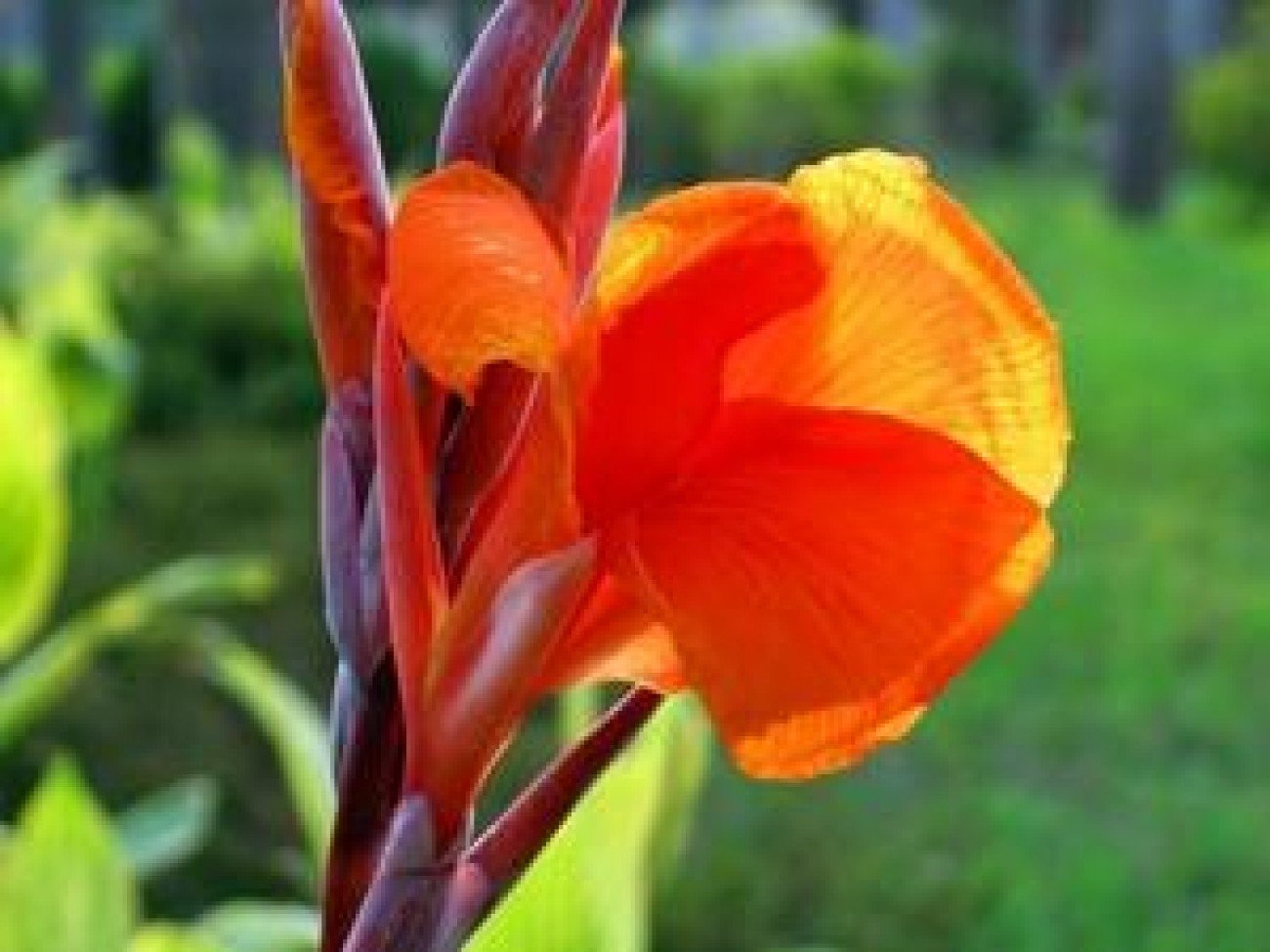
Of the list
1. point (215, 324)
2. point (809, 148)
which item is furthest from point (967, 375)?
point (809, 148)

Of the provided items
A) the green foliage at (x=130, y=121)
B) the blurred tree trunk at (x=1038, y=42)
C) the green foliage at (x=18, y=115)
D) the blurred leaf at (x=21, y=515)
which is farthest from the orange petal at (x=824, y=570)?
the blurred tree trunk at (x=1038, y=42)

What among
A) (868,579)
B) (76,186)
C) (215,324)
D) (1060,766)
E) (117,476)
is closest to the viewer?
(868,579)

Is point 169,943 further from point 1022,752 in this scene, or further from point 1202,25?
point 1202,25

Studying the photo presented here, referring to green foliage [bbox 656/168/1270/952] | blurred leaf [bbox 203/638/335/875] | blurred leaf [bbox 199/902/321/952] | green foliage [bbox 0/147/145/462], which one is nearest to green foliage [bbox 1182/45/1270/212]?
green foliage [bbox 656/168/1270/952]

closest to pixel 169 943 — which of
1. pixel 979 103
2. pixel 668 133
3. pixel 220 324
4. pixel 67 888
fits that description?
pixel 67 888

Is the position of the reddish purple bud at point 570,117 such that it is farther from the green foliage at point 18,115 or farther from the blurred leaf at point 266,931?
the green foliage at point 18,115

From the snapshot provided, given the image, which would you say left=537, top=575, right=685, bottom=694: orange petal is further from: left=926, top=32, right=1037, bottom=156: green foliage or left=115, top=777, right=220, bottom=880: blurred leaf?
left=926, top=32, right=1037, bottom=156: green foliage

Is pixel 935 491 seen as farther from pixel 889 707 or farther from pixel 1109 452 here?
pixel 1109 452
